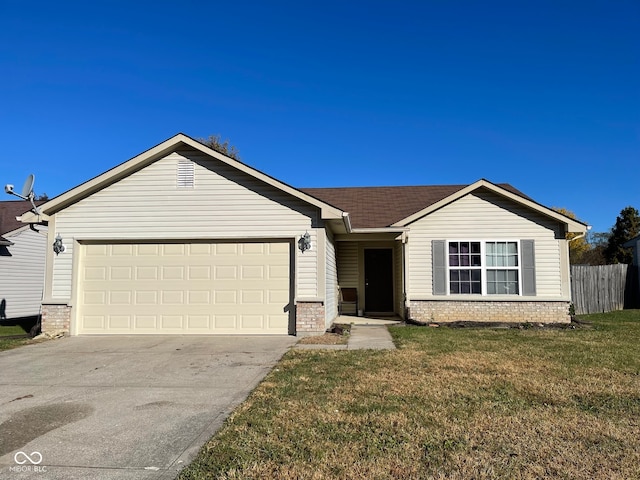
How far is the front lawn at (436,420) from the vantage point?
10.8 ft

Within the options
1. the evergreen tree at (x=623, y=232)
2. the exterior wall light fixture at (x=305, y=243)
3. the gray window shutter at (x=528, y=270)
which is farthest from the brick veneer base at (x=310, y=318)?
the evergreen tree at (x=623, y=232)

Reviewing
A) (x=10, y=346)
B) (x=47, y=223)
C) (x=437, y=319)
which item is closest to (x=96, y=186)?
(x=47, y=223)

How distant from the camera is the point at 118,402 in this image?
198 inches

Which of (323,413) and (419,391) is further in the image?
(419,391)

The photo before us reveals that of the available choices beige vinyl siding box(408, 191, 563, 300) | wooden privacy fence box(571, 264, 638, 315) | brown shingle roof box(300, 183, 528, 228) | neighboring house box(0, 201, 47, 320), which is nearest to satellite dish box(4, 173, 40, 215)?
neighboring house box(0, 201, 47, 320)

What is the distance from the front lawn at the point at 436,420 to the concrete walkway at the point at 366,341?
2.71ft

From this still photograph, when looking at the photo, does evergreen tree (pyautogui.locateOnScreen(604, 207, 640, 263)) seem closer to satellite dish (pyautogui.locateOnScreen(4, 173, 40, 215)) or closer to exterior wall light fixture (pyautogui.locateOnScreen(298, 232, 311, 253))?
exterior wall light fixture (pyautogui.locateOnScreen(298, 232, 311, 253))

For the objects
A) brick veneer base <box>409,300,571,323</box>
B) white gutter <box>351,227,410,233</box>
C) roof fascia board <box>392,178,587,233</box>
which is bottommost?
brick veneer base <box>409,300,571,323</box>

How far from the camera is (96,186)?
10352mm

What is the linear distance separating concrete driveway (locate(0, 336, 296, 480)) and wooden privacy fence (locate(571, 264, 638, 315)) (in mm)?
12229

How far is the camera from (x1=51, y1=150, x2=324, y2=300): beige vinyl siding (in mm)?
10164

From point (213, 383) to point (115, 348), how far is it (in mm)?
3793

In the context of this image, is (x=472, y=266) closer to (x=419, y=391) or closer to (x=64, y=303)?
(x=419, y=391)
